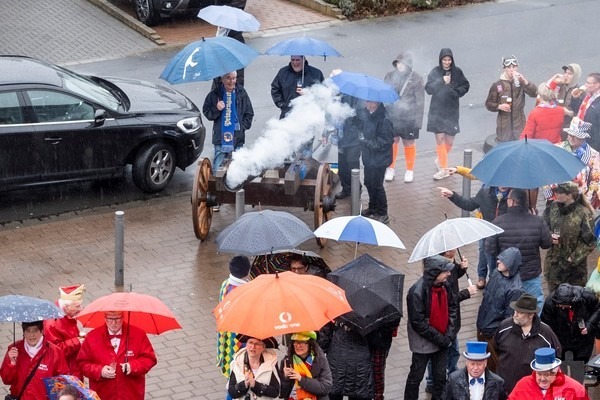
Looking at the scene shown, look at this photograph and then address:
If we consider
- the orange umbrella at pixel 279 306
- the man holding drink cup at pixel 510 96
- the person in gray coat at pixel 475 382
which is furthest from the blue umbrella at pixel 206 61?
the person in gray coat at pixel 475 382

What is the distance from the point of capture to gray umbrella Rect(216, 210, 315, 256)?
11812mm

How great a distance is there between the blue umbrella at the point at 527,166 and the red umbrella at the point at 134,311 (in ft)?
12.5

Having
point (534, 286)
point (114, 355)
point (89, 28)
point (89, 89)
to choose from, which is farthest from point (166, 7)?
point (114, 355)

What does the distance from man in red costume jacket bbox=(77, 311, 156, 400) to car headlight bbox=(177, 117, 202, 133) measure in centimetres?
693

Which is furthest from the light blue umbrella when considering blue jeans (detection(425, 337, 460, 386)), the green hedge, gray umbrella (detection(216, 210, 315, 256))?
the green hedge

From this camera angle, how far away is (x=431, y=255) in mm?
11219

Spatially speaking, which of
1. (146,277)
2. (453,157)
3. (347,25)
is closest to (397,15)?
(347,25)

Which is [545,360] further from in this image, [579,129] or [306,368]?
[579,129]

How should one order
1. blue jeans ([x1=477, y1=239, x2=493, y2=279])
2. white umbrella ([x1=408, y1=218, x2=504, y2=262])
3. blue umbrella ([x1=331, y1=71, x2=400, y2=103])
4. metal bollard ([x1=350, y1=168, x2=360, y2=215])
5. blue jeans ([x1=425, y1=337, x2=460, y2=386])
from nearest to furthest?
white umbrella ([x1=408, y1=218, x2=504, y2=262])
blue jeans ([x1=425, y1=337, x2=460, y2=386])
blue jeans ([x1=477, y1=239, x2=493, y2=279])
blue umbrella ([x1=331, y1=71, x2=400, y2=103])
metal bollard ([x1=350, y1=168, x2=360, y2=215])

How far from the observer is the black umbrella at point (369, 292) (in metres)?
10.8

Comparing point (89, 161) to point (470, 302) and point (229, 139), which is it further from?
point (470, 302)

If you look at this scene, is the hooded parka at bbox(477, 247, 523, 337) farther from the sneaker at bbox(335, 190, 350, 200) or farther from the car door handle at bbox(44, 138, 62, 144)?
the car door handle at bbox(44, 138, 62, 144)

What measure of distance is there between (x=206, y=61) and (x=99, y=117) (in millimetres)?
1772

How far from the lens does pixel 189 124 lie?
17.1 meters
